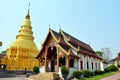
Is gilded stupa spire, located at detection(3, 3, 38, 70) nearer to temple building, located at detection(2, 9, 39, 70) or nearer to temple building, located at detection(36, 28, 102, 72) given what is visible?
temple building, located at detection(2, 9, 39, 70)

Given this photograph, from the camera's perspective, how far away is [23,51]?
4403 cm

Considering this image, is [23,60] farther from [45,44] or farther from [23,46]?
[45,44]

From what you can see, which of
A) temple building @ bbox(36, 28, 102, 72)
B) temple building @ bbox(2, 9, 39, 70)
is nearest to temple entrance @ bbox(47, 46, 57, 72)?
temple building @ bbox(36, 28, 102, 72)

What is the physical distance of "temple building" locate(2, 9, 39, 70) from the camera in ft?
131

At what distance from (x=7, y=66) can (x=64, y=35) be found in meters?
18.1

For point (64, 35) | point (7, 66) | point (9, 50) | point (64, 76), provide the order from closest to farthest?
1. point (64, 76)
2. point (64, 35)
3. point (7, 66)
4. point (9, 50)

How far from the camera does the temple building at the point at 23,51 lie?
40000mm

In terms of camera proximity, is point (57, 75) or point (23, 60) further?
point (23, 60)

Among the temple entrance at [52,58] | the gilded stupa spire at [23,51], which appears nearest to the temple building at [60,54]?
the temple entrance at [52,58]

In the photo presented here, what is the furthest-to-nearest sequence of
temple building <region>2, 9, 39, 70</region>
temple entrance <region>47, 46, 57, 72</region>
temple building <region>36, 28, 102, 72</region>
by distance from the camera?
1. temple building <region>2, 9, 39, 70</region>
2. temple entrance <region>47, 46, 57, 72</region>
3. temple building <region>36, 28, 102, 72</region>

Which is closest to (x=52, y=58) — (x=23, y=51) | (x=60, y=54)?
(x=60, y=54)

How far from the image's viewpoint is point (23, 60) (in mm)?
41406

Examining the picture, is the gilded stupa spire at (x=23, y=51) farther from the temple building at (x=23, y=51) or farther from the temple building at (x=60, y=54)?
the temple building at (x=60, y=54)

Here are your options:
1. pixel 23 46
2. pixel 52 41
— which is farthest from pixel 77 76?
pixel 23 46
